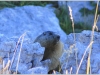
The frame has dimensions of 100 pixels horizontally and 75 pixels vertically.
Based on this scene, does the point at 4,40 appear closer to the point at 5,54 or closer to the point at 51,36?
the point at 5,54

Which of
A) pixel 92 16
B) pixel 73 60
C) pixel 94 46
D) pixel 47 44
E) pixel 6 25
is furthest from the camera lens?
pixel 92 16

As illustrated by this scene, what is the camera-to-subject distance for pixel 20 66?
5.04 metres

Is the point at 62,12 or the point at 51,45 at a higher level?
the point at 62,12

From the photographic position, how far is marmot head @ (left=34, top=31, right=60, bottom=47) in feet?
21.6

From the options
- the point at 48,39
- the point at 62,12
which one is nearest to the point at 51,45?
the point at 48,39

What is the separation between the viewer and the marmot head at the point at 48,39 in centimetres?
659

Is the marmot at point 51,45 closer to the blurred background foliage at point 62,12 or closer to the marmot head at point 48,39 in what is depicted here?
the marmot head at point 48,39

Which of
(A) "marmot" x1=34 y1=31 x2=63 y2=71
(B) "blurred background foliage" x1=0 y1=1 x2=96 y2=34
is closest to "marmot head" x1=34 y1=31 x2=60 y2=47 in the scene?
(A) "marmot" x1=34 y1=31 x2=63 y2=71

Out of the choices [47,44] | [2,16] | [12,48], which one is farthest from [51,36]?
[2,16]

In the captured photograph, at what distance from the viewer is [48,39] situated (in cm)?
664

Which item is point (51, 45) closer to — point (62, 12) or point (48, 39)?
point (48, 39)

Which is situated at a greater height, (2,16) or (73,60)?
(2,16)

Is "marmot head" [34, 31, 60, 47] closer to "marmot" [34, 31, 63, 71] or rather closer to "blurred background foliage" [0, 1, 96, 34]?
"marmot" [34, 31, 63, 71]

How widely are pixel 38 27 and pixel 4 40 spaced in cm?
299
